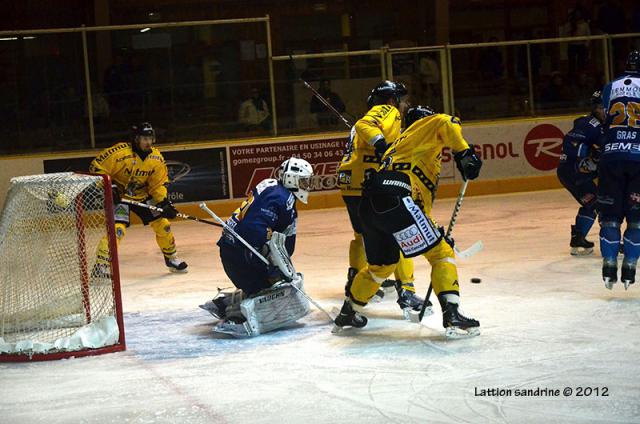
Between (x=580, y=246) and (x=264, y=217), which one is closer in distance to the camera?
(x=264, y=217)

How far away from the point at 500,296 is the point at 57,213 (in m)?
2.73

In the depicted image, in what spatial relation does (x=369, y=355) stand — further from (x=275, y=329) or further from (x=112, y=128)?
(x=112, y=128)

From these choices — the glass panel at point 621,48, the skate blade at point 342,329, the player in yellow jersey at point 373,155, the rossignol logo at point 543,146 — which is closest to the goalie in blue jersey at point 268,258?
the skate blade at point 342,329

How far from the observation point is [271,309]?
5953mm

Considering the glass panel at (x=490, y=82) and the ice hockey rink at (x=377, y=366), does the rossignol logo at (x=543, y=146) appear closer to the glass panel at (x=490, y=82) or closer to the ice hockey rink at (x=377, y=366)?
the glass panel at (x=490, y=82)

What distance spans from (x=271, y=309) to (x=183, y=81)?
717 centimetres

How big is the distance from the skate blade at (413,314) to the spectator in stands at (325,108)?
6587mm

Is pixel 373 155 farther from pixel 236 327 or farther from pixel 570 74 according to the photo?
pixel 570 74

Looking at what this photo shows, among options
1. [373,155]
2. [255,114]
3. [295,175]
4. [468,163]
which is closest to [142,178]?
[373,155]

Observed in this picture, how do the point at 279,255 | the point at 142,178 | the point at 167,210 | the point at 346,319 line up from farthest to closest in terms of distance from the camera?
the point at 142,178 → the point at 167,210 → the point at 279,255 → the point at 346,319

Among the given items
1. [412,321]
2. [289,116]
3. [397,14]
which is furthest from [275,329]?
[397,14]

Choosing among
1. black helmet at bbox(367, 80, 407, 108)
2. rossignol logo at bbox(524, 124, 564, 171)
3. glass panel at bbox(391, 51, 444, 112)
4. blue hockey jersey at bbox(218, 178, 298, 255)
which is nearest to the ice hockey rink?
blue hockey jersey at bbox(218, 178, 298, 255)

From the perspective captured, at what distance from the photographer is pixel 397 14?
53.2 feet

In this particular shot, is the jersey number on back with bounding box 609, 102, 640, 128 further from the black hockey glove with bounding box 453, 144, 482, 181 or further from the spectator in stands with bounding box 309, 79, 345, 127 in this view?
the spectator in stands with bounding box 309, 79, 345, 127
